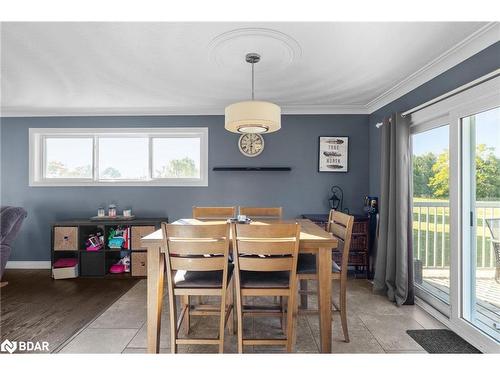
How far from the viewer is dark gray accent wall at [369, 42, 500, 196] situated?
189cm

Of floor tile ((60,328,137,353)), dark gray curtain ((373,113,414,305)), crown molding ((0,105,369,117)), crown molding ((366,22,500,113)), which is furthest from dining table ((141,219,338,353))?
crown molding ((0,105,369,117))

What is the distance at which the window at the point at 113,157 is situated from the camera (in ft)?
13.2

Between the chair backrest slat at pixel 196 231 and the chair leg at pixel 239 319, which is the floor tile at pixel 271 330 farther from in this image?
the chair backrest slat at pixel 196 231

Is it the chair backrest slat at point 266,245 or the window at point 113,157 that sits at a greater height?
the window at point 113,157

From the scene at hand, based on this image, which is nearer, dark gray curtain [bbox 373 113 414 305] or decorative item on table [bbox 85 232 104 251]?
dark gray curtain [bbox 373 113 414 305]

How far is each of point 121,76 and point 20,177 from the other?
2.72 meters

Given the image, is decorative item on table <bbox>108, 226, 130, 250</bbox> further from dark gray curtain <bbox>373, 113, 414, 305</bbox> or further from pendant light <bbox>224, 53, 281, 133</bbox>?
→ dark gray curtain <bbox>373, 113, 414, 305</bbox>

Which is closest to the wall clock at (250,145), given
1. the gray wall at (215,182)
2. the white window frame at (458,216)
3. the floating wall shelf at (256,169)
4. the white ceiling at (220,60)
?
the gray wall at (215,182)

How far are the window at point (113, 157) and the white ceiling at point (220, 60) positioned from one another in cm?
56

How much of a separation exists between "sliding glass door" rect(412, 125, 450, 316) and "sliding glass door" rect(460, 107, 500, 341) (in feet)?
1.08

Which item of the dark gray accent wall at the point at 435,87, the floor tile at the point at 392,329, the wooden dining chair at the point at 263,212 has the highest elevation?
the dark gray accent wall at the point at 435,87

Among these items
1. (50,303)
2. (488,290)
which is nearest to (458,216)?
(488,290)
